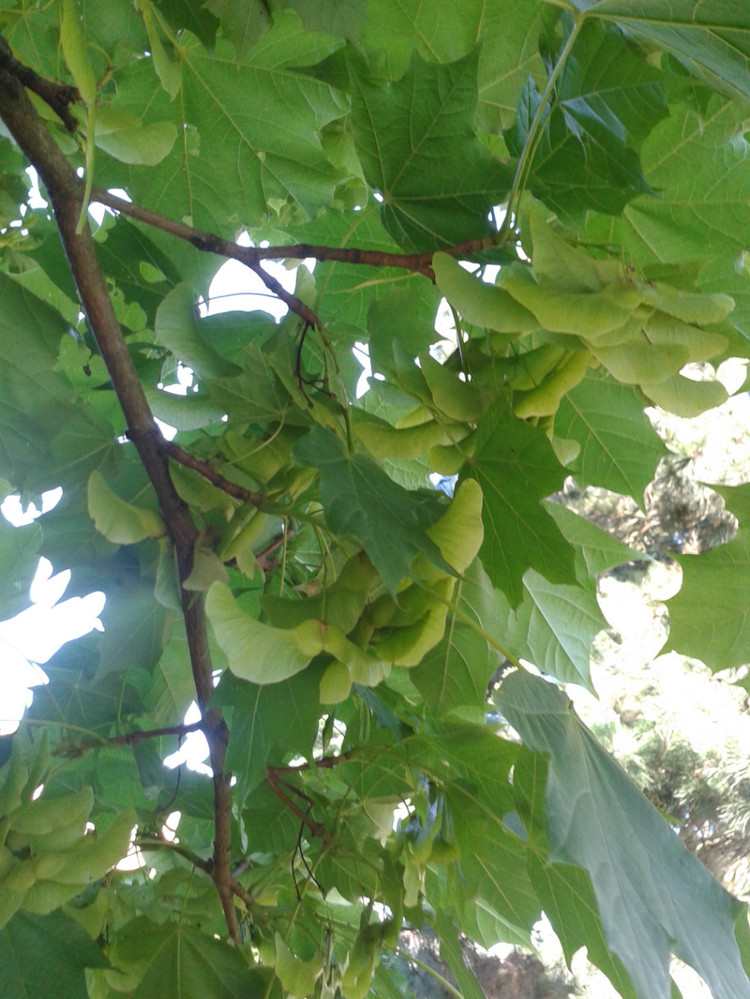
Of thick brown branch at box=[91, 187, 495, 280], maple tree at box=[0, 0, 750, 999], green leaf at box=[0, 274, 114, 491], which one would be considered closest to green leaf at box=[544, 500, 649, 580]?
maple tree at box=[0, 0, 750, 999]

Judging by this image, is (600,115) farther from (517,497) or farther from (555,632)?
(555,632)

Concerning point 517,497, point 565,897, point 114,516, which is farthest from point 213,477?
point 565,897

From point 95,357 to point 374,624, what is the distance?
448 millimetres

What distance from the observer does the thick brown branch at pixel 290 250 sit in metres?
0.55

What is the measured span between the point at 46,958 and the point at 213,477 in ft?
1.10

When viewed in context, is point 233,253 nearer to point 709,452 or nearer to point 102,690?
point 102,690

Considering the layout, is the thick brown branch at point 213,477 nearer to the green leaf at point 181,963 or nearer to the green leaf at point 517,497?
the green leaf at point 517,497

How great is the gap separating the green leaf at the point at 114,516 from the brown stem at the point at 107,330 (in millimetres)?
17

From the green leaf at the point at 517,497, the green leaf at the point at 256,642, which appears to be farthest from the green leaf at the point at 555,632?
the green leaf at the point at 256,642

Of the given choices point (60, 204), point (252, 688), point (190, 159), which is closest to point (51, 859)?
point (252, 688)

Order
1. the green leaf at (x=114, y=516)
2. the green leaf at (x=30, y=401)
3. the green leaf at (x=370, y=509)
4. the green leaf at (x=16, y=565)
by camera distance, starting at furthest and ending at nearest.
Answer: the green leaf at (x=16, y=565), the green leaf at (x=30, y=401), the green leaf at (x=114, y=516), the green leaf at (x=370, y=509)

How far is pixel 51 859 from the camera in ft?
1.75

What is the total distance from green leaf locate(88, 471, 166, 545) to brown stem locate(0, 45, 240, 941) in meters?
0.02

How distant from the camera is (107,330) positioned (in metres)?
0.54
